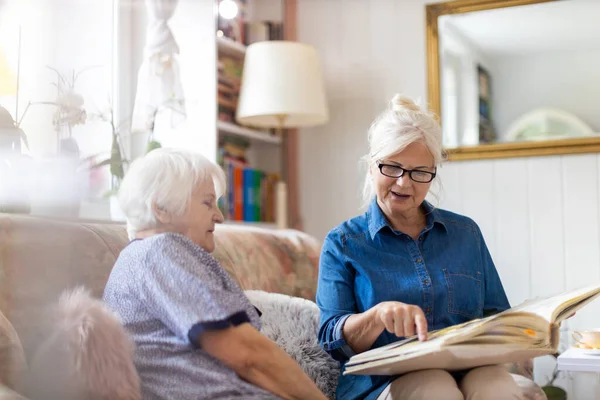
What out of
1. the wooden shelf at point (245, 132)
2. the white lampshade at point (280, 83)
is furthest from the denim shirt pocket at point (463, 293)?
the wooden shelf at point (245, 132)

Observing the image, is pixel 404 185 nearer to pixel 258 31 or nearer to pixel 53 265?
pixel 53 265

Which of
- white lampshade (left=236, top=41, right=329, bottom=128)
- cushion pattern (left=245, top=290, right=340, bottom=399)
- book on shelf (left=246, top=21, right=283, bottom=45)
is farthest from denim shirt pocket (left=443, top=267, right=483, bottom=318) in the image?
book on shelf (left=246, top=21, right=283, bottom=45)

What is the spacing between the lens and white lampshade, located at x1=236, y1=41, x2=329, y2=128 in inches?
114

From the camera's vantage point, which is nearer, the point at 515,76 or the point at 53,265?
the point at 53,265

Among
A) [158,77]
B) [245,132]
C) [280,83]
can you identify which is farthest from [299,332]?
[245,132]

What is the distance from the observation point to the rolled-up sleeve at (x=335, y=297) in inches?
60.1

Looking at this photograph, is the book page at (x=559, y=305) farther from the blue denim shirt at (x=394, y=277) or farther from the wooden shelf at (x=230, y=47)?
the wooden shelf at (x=230, y=47)

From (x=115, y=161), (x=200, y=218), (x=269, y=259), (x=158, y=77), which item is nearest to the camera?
(x=200, y=218)

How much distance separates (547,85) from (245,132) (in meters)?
1.22

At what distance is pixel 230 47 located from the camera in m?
3.10

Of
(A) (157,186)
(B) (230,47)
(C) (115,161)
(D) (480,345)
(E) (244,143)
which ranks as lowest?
(D) (480,345)

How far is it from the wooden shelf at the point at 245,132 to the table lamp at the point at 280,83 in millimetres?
53

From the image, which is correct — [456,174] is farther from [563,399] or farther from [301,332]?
[301,332]

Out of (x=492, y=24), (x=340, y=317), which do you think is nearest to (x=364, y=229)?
(x=340, y=317)
